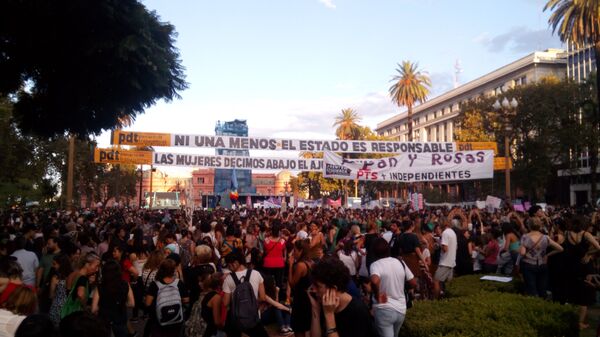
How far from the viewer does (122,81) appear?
34.5 feet

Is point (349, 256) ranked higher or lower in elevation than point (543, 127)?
lower

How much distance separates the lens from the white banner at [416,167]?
76.2 feet

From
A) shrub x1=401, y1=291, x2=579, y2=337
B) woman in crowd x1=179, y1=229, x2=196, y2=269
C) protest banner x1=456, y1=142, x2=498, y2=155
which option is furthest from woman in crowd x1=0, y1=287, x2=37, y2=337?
protest banner x1=456, y1=142, x2=498, y2=155

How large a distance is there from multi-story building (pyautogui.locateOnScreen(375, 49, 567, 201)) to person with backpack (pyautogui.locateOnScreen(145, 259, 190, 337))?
4929cm

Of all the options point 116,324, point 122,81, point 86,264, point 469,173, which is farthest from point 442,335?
point 469,173

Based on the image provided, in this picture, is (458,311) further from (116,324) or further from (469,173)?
(469,173)

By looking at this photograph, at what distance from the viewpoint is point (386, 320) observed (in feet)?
18.5

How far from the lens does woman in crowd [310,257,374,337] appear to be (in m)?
4.00

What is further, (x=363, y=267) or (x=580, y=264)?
(x=363, y=267)

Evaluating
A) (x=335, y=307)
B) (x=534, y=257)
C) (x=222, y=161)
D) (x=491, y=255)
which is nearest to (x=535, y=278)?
(x=534, y=257)

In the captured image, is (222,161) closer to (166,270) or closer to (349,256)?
(349,256)

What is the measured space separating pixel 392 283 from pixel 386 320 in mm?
407

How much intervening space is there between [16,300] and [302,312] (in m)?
2.48

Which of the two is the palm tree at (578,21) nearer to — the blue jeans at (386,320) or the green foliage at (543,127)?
the green foliage at (543,127)
